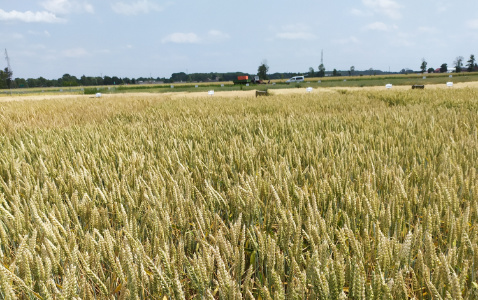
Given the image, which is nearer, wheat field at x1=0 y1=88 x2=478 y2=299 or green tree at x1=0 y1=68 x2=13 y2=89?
wheat field at x1=0 y1=88 x2=478 y2=299

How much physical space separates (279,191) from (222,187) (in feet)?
1.76

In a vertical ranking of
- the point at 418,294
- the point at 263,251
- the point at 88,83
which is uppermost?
the point at 88,83

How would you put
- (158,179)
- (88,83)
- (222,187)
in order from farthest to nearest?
(88,83)
(222,187)
(158,179)

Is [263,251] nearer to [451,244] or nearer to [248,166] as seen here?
[451,244]

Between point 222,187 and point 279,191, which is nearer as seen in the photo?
point 279,191

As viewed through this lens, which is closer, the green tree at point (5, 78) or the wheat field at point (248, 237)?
the wheat field at point (248, 237)

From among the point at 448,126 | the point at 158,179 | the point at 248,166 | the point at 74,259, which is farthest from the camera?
the point at 448,126

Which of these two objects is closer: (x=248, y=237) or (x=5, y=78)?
(x=248, y=237)

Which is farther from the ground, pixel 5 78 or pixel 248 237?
pixel 5 78

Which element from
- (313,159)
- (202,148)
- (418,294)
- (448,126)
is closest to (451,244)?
(418,294)

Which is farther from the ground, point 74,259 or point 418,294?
point 74,259

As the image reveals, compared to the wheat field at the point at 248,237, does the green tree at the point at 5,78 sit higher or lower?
higher

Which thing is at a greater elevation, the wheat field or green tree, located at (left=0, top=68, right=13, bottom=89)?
green tree, located at (left=0, top=68, right=13, bottom=89)

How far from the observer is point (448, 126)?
330cm
